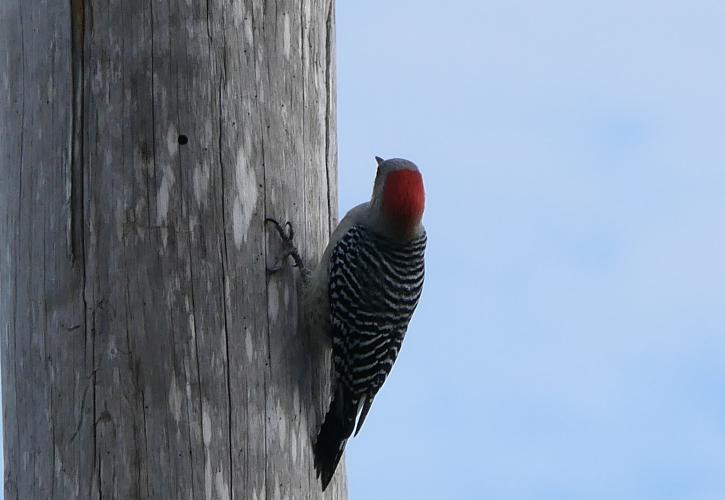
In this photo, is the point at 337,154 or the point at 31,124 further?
the point at 337,154

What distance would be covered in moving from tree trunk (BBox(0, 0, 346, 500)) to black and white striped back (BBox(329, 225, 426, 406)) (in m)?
0.60

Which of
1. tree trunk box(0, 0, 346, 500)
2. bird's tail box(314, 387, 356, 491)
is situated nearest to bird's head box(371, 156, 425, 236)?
bird's tail box(314, 387, 356, 491)

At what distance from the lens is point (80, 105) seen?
3385 millimetres

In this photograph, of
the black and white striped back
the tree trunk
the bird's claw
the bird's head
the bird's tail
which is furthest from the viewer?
the bird's head

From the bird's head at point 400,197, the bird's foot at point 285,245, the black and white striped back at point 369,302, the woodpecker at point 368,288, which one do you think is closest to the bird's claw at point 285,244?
the bird's foot at point 285,245

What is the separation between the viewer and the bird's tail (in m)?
3.74

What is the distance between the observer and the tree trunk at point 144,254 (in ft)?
10.6

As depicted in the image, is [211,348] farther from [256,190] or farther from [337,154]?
[337,154]

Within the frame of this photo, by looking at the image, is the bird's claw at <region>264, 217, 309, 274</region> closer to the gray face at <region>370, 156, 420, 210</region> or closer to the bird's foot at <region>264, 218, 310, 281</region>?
the bird's foot at <region>264, 218, 310, 281</region>

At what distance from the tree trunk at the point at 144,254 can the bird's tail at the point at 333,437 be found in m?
0.13

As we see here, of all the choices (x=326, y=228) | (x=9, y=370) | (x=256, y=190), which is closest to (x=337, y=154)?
(x=326, y=228)

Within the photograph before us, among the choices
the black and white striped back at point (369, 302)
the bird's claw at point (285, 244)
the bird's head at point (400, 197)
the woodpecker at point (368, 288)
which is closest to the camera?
the bird's claw at point (285, 244)

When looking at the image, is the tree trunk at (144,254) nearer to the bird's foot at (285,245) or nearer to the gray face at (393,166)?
the bird's foot at (285,245)

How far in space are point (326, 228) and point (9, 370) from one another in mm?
1226
